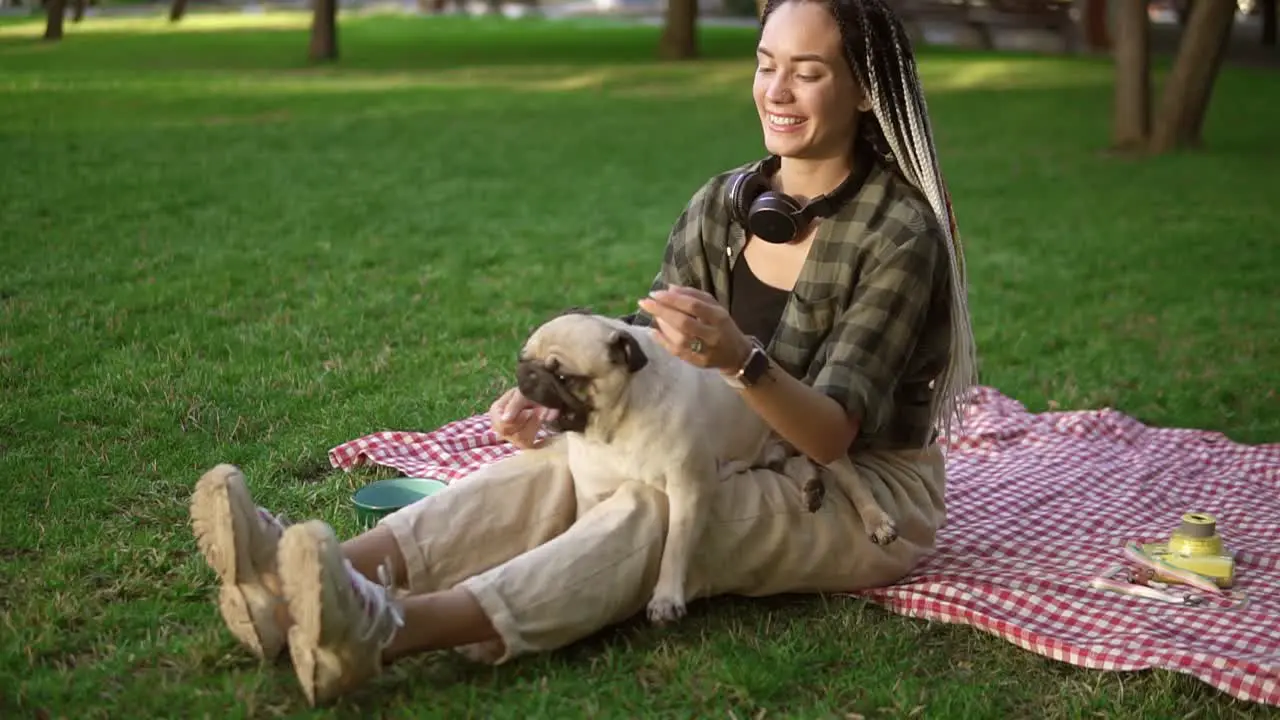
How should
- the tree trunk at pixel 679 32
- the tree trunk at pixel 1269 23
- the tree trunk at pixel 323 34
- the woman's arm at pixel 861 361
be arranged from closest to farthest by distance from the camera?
the woman's arm at pixel 861 361, the tree trunk at pixel 323 34, the tree trunk at pixel 679 32, the tree trunk at pixel 1269 23

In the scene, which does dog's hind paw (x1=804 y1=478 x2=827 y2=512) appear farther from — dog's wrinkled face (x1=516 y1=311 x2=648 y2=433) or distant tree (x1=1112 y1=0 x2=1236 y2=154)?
distant tree (x1=1112 y1=0 x2=1236 y2=154)

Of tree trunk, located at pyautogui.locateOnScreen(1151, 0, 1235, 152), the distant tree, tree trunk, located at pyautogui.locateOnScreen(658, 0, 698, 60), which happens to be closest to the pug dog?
tree trunk, located at pyautogui.locateOnScreen(1151, 0, 1235, 152)

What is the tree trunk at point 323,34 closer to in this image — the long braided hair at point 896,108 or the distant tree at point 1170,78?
the distant tree at point 1170,78

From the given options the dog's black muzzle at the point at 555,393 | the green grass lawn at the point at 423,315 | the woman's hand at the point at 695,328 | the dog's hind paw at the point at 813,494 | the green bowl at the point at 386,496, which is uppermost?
the woman's hand at the point at 695,328

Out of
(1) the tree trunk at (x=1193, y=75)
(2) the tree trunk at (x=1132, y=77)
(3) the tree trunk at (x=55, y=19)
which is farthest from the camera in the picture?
(3) the tree trunk at (x=55, y=19)

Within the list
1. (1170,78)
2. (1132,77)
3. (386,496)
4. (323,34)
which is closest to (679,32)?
(323,34)

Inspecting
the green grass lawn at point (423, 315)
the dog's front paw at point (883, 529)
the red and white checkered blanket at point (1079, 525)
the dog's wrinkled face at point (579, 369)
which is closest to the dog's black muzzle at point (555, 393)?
the dog's wrinkled face at point (579, 369)

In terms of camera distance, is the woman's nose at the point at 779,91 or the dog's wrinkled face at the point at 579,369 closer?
the dog's wrinkled face at the point at 579,369

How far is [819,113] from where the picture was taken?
3.54 metres

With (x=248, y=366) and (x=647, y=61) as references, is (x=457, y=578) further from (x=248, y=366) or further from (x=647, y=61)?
(x=647, y=61)

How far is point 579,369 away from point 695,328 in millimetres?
364

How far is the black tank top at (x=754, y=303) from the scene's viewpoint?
376 cm

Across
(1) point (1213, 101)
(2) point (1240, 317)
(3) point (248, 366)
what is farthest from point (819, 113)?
(1) point (1213, 101)

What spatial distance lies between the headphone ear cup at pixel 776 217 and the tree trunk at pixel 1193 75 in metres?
9.83
